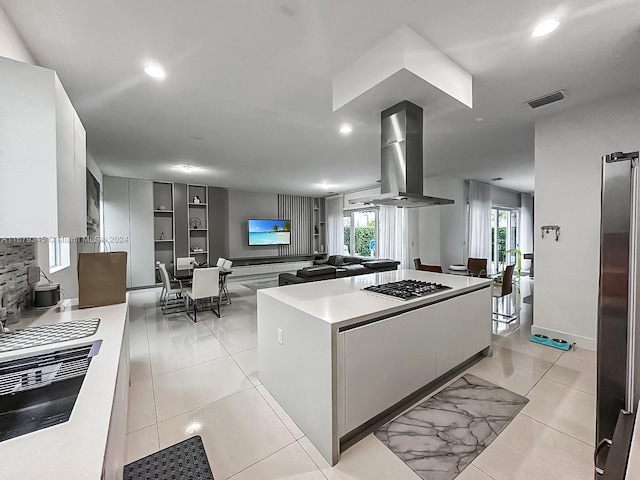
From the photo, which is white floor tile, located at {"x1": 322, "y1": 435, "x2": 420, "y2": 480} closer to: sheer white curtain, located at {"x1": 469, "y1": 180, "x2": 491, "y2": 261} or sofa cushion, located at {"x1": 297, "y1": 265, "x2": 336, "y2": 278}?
sofa cushion, located at {"x1": 297, "y1": 265, "x2": 336, "y2": 278}

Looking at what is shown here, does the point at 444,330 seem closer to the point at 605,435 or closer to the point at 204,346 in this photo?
the point at 605,435

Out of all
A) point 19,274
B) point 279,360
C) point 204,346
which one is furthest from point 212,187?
point 279,360

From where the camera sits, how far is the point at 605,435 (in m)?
1.10

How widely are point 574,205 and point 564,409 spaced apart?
7.58 feet

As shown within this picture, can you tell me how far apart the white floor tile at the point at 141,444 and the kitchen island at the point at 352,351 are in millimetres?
854

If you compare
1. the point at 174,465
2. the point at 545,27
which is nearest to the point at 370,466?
the point at 174,465

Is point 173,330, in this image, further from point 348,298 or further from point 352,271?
point 352,271

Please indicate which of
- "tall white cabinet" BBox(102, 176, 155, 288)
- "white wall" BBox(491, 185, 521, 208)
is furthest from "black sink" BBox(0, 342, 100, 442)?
"white wall" BBox(491, 185, 521, 208)

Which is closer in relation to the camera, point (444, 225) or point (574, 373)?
point (574, 373)

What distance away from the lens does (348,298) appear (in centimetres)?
217

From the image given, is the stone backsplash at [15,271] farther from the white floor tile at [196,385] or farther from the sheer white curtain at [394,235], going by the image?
the sheer white curtain at [394,235]

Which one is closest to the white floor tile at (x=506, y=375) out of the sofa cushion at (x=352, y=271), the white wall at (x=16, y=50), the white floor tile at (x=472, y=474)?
the white floor tile at (x=472, y=474)

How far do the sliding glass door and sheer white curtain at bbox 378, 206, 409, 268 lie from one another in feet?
11.4

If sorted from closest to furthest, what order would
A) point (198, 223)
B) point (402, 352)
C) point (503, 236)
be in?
1. point (402, 352)
2. point (198, 223)
3. point (503, 236)
